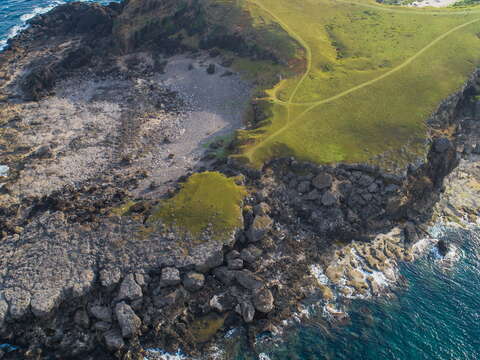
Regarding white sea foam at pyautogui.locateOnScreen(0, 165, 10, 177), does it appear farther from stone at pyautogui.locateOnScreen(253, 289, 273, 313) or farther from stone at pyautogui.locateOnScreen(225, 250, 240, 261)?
stone at pyautogui.locateOnScreen(253, 289, 273, 313)

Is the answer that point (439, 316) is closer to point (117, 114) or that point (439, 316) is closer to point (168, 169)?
point (168, 169)

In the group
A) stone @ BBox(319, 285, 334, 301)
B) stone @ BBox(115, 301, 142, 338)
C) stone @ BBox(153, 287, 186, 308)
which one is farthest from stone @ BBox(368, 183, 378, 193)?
stone @ BBox(115, 301, 142, 338)

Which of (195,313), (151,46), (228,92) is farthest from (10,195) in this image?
(151,46)

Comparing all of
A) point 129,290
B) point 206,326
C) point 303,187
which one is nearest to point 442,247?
point 303,187

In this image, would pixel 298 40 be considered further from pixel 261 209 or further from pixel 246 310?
pixel 246 310

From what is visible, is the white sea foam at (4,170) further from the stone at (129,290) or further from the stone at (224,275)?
the stone at (224,275)

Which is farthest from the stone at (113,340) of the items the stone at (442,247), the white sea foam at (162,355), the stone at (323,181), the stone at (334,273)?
the stone at (442,247)
